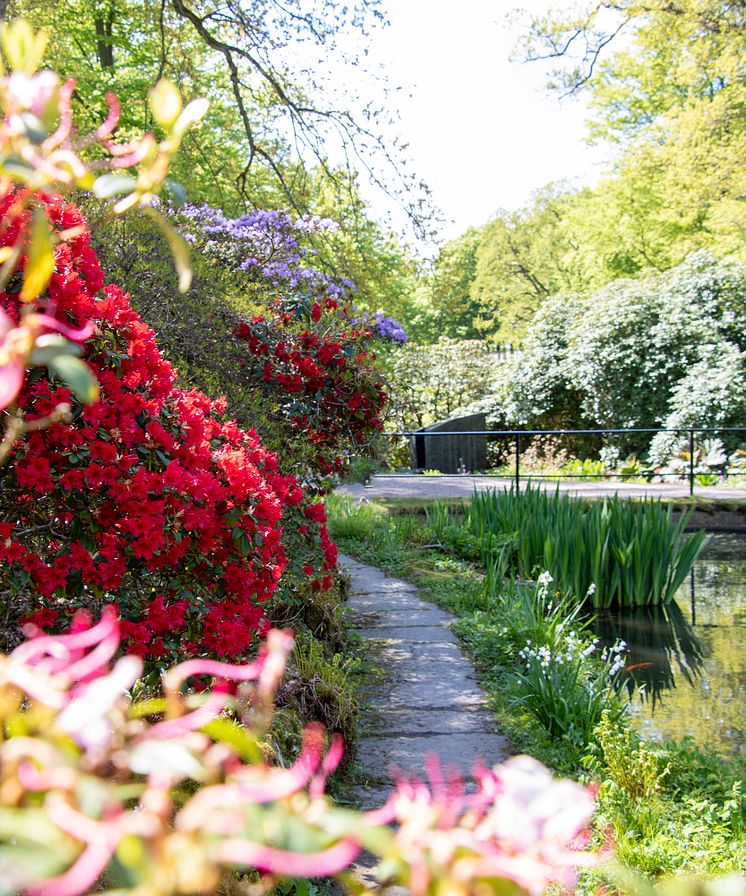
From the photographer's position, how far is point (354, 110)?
733cm

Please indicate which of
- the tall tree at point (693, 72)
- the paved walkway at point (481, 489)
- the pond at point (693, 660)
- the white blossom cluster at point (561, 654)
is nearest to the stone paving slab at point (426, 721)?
the white blossom cluster at point (561, 654)

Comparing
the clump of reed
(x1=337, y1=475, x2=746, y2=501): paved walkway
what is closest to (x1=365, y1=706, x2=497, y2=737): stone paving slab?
the clump of reed

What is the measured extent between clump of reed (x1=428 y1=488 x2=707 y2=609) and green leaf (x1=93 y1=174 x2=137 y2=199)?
17.6 ft

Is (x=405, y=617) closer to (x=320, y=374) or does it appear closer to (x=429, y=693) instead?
(x=429, y=693)

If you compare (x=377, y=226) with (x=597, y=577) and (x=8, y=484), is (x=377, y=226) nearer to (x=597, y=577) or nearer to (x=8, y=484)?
(x=597, y=577)

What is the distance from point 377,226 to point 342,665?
4849mm

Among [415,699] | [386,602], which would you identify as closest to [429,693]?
[415,699]

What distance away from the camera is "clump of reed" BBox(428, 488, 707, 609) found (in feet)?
19.5

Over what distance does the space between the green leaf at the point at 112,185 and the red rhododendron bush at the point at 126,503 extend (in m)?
1.50

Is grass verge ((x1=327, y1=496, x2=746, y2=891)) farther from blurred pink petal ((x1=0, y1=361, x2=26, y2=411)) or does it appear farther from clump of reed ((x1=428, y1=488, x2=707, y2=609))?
blurred pink petal ((x1=0, y1=361, x2=26, y2=411))

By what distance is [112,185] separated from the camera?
62 centimetres

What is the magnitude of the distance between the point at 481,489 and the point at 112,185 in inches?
392

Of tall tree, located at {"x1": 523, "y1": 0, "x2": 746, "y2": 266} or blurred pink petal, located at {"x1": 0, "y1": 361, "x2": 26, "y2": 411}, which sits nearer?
blurred pink petal, located at {"x1": 0, "y1": 361, "x2": 26, "y2": 411}

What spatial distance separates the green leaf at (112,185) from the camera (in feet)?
2.00
